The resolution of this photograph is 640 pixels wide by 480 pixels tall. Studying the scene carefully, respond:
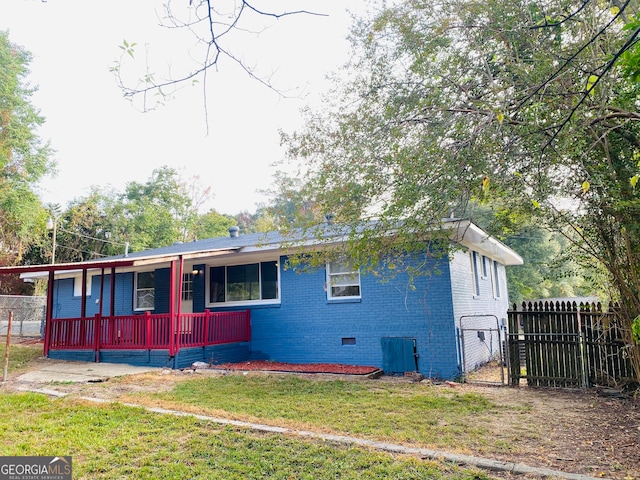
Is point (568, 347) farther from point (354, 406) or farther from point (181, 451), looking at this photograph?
point (181, 451)

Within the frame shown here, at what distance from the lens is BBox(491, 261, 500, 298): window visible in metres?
14.6

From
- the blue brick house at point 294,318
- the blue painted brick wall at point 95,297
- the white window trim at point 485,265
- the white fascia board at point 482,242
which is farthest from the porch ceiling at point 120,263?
the white window trim at point 485,265

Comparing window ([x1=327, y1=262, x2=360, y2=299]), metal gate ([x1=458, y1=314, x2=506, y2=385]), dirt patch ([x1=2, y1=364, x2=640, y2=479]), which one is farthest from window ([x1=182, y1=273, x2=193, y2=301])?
metal gate ([x1=458, y1=314, x2=506, y2=385])

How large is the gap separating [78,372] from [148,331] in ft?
5.24

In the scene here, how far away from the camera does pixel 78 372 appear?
9.24 metres

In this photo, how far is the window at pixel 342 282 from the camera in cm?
1002

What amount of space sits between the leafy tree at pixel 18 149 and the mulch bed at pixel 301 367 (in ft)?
58.7

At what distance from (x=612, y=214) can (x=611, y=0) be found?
241cm

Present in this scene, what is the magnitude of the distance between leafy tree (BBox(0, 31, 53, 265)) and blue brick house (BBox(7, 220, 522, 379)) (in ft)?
44.5

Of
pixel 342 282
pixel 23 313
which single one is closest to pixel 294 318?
pixel 342 282

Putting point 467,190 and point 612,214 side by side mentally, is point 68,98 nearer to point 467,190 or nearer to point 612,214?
point 467,190

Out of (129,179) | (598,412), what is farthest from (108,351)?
(129,179)

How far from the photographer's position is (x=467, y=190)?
5602 millimetres

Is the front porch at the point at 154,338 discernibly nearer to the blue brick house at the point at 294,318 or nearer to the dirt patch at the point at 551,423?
the blue brick house at the point at 294,318
